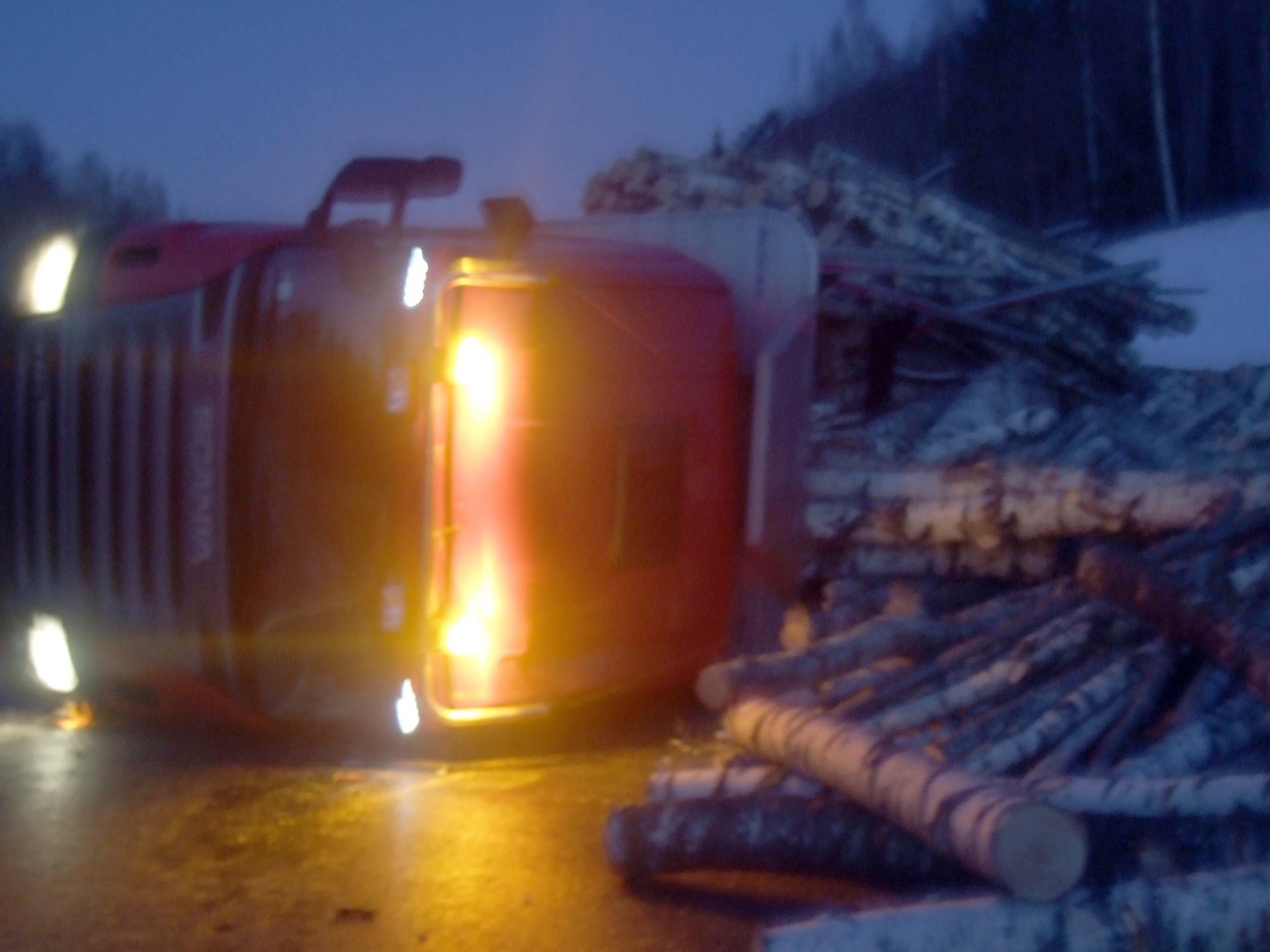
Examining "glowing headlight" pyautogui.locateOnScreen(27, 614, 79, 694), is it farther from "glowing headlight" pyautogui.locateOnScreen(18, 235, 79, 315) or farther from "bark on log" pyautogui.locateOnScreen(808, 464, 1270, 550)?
"bark on log" pyautogui.locateOnScreen(808, 464, 1270, 550)

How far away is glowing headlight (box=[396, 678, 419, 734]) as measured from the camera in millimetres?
5352

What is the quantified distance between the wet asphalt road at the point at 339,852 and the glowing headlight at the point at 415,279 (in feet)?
6.45

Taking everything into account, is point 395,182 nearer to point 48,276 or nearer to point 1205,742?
point 48,276

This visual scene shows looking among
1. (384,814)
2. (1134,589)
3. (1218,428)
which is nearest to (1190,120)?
(1218,428)

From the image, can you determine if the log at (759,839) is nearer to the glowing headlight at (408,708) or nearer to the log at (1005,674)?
the log at (1005,674)

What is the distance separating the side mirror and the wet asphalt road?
94.4 inches

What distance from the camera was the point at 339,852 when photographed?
16.1ft

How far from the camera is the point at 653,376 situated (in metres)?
6.09

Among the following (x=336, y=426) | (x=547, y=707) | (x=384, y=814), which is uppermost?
(x=336, y=426)

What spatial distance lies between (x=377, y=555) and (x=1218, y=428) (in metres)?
4.81

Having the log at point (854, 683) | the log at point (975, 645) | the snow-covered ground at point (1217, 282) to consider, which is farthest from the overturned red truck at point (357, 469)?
the snow-covered ground at point (1217, 282)

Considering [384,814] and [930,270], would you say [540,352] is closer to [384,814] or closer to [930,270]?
[384,814]

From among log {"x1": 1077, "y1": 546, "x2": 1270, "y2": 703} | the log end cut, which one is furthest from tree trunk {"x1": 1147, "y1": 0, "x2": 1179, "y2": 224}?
the log end cut

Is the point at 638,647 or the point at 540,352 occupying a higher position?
the point at 540,352
